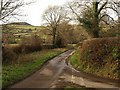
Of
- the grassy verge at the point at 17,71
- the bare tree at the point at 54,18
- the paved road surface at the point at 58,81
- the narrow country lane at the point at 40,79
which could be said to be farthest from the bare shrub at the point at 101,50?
the bare tree at the point at 54,18

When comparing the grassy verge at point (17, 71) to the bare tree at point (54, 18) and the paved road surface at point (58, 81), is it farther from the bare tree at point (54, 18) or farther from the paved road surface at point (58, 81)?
the bare tree at point (54, 18)

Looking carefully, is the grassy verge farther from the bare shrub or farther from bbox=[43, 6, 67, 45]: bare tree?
bbox=[43, 6, 67, 45]: bare tree

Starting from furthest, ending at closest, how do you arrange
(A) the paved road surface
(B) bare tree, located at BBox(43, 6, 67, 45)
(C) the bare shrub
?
(B) bare tree, located at BBox(43, 6, 67, 45), (C) the bare shrub, (A) the paved road surface

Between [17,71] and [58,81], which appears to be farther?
[17,71]

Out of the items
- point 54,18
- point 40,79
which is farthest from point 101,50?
point 54,18

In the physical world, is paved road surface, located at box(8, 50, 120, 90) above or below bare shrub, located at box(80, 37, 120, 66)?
below

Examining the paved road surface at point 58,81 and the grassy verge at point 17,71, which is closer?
the paved road surface at point 58,81

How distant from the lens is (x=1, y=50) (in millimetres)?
26344

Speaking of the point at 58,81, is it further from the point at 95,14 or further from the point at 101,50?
the point at 95,14

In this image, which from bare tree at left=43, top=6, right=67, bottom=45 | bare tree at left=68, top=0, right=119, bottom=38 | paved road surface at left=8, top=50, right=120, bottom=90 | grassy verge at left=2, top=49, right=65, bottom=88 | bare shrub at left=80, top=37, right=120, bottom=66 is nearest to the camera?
paved road surface at left=8, top=50, right=120, bottom=90

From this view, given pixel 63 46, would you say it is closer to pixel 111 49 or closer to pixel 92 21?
pixel 92 21

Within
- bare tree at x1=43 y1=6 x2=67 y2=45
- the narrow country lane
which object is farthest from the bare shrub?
bare tree at x1=43 y1=6 x2=67 y2=45

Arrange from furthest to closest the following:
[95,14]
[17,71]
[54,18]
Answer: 1. [54,18]
2. [95,14]
3. [17,71]

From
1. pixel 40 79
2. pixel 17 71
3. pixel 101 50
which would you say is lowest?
pixel 40 79
